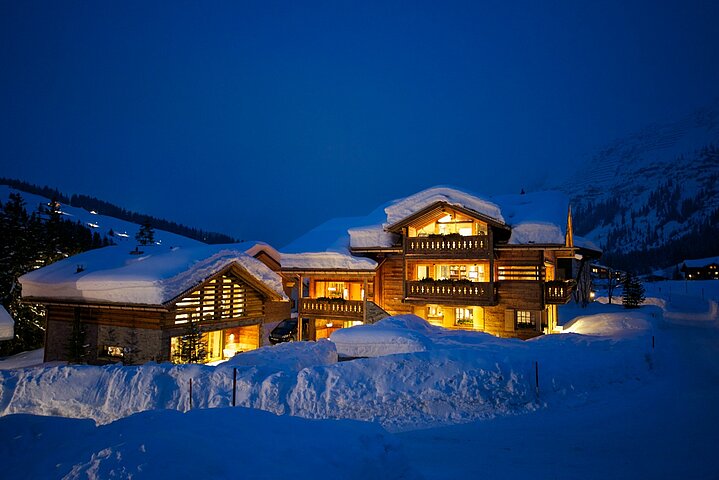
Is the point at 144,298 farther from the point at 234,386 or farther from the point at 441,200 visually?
the point at 441,200

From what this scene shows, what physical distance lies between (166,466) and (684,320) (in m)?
40.2

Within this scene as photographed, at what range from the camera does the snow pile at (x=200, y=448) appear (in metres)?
4.65

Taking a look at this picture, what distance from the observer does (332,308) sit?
89.7ft

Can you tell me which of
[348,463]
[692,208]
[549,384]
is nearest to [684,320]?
[549,384]

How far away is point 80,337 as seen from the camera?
18953mm

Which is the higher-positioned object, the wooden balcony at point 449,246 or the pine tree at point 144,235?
the pine tree at point 144,235

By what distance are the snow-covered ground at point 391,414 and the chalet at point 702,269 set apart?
3439 inches

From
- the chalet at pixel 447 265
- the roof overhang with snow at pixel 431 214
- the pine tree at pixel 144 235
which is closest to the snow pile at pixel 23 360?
the chalet at pixel 447 265

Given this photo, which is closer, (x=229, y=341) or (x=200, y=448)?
(x=200, y=448)

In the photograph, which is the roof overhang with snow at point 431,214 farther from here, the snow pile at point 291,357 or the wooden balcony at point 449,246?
the snow pile at point 291,357

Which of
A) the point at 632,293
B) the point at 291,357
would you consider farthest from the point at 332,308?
the point at 632,293

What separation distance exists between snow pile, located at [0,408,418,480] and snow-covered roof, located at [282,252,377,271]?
19.4 metres

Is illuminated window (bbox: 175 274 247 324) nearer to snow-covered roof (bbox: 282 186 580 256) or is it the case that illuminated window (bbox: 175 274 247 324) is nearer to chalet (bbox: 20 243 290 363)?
chalet (bbox: 20 243 290 363)

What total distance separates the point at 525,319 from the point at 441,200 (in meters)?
8.83
